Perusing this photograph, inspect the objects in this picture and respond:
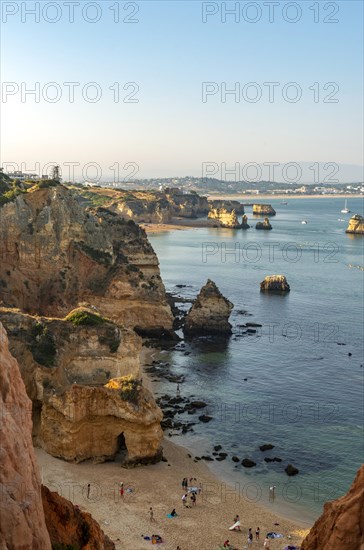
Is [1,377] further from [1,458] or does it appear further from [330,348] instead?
[330,348]

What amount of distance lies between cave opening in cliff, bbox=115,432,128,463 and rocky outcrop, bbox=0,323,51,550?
22.2 meters

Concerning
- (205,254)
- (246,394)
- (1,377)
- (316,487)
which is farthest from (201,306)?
(205,254)

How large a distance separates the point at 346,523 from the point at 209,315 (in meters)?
51.3

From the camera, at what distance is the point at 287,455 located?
41375mm

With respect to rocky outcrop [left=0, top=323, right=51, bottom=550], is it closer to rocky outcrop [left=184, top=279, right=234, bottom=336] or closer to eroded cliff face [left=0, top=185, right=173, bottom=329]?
eroded cliff face [left=0, top=185, right=173, bottom=329]

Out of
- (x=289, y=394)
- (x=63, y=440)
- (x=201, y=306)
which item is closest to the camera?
(x=63, y=440)

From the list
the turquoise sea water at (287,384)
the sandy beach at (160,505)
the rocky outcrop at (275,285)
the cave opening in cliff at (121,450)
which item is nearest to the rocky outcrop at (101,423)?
the cave opening in cliff at (121,450)

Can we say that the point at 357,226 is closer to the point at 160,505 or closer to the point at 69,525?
the point at 160,505

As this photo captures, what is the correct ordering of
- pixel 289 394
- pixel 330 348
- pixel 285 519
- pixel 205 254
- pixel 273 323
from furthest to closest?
pixel 205 254 → pixel 273 323 → pixel 330 348 → pixel 289 394 → pixel 285 519

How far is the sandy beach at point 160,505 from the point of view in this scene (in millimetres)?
31359

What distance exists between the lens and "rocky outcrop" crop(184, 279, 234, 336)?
6988 cm

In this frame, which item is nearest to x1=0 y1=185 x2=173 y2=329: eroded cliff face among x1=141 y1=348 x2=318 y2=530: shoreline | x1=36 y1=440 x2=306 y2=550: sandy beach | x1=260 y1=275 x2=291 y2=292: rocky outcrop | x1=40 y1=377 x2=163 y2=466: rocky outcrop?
x1=40 y1=377 x2=163 y2=466: rocky outcrop

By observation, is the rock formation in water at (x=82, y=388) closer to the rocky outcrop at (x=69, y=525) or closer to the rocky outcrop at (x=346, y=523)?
the rocky outcrop at (x=69, y=525)

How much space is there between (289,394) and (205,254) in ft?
293
